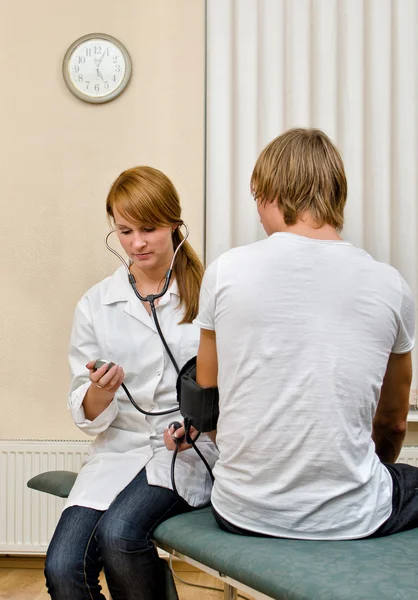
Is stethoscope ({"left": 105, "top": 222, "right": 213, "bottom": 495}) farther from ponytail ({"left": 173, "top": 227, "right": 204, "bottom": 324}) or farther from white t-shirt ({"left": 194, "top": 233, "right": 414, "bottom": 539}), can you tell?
white t-shirt ({"left": 194, "top": 233, "right": 414, "bottom": 539})

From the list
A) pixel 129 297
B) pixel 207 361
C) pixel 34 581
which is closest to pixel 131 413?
pixel 129 297

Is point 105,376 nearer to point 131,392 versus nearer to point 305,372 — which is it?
point 131,392

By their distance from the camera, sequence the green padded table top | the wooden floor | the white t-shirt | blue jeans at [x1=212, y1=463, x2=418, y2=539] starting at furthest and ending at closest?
1. the wooden floor
2. blue jeans at [x1=212, y1=463, x2=418, y2=539]
3. the white t-shirt
4. the green padded table top

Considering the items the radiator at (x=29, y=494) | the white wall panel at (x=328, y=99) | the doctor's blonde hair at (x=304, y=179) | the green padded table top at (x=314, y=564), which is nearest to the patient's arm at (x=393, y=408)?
the green padded table top at (x=314, y=564)

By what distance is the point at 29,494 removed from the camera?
2645mm

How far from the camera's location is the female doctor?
144 cm

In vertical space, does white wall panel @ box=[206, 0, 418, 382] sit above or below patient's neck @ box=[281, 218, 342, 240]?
above

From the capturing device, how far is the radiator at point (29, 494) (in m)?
2.62

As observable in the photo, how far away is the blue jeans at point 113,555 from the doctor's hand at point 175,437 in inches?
5.2

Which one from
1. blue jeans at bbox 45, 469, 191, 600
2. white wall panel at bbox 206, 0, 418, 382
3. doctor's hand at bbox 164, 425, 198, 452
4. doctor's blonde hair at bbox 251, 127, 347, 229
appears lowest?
blue jeans at bbox 45, 469, 191, 600

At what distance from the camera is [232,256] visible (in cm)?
124

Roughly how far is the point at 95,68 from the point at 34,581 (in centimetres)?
194

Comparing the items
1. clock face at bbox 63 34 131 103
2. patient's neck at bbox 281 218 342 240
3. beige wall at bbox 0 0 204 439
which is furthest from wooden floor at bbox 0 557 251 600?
clock face at bbox 63 34 131 103

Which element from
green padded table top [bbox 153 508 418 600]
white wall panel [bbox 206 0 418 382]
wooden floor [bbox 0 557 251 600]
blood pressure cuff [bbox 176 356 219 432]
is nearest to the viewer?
green padded table top [bbox 153 508 418 600]
